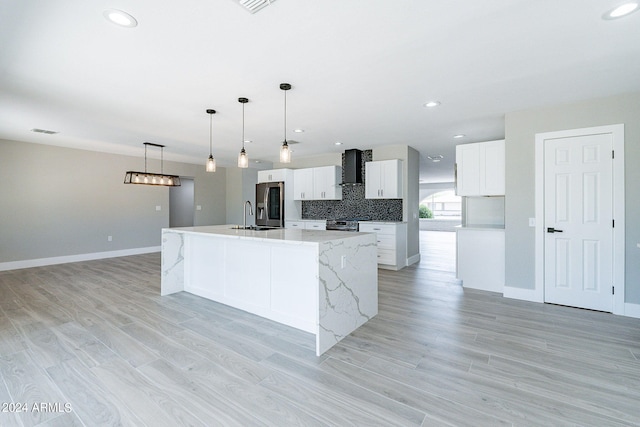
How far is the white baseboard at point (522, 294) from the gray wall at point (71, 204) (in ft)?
25.4

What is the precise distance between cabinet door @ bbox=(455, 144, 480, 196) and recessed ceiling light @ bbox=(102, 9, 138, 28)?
13.5 feet

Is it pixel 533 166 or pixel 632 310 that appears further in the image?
pixel 533 166

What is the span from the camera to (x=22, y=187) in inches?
217

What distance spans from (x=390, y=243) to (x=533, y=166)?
249 cm

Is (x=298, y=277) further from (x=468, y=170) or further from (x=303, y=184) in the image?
(x=303, y=184)

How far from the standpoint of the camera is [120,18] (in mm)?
1896

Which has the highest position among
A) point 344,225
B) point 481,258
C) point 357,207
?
point 357,207

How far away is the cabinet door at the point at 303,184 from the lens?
6637 millimetres

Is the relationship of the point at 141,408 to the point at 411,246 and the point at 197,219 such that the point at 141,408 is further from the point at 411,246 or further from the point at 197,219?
the point at 197,219

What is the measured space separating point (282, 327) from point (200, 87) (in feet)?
8.57

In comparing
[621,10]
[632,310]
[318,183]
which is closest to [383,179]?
[318,183]

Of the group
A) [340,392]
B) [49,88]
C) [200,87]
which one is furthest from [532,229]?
[49,88]

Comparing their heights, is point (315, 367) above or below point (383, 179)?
below

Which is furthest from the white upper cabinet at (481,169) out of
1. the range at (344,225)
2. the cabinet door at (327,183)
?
the cabinet door at (327,183)
